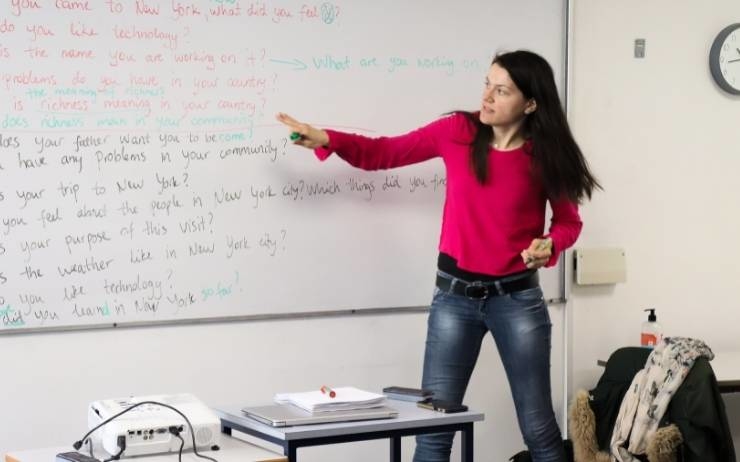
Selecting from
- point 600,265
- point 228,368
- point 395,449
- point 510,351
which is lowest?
point 395,449

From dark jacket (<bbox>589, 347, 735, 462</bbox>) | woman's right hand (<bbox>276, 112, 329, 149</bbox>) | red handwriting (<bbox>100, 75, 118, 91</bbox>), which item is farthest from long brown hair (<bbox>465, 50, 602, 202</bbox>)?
red handwriting (<bbox>100, 75, 118, 91</bbox>)

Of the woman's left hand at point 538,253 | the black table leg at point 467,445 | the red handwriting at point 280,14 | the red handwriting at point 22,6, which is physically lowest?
the black table leg at point 467,445

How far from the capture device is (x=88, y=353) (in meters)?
3.65

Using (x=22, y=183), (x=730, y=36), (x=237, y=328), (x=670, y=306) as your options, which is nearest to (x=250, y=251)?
(x=237, y=328)

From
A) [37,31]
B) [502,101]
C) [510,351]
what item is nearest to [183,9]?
[37,31]

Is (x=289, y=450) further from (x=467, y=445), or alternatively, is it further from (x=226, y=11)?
(x=226, y=11)

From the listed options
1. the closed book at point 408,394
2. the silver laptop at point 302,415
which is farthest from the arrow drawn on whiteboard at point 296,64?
the silver laptop at point 302,415

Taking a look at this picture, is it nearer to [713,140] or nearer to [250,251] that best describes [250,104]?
[250,251]

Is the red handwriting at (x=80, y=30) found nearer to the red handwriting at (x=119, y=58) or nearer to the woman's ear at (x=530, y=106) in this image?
the red handwriting at (x=119, y=58)

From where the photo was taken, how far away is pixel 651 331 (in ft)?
14.6

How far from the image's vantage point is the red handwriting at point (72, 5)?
3.53 metres

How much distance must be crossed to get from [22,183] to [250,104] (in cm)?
81

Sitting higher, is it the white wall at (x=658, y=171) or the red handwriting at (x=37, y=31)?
the red handwriting at (x=37, y=31)

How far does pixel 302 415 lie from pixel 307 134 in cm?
116
